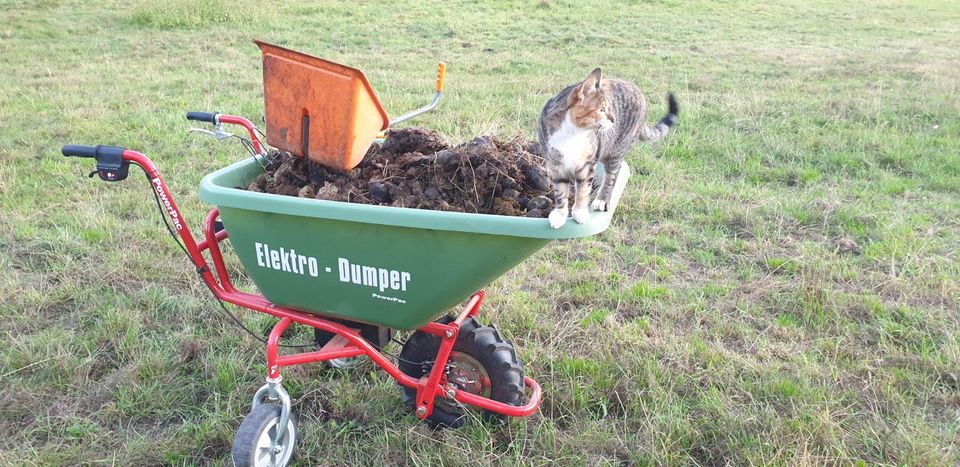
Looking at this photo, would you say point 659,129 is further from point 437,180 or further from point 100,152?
point 100,152

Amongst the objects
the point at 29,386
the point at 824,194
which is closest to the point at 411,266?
the point at 29,386

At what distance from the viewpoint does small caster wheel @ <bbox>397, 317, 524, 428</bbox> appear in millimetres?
2342

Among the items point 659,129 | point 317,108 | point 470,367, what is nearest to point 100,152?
point 317,108

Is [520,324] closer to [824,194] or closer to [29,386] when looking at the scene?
[29,386]

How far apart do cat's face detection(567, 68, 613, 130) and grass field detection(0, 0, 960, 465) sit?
1.16m

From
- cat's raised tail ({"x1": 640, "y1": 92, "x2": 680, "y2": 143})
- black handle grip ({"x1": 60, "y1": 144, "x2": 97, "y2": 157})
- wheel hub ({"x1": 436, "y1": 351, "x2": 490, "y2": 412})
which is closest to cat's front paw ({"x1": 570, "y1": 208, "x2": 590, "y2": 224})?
cat's raised tail ({"x1": 640, "y1": 92, "x2": 680, "y2": 143})


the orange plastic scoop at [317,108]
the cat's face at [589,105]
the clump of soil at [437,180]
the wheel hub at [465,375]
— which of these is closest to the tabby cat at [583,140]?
the cat's face at [589,105]

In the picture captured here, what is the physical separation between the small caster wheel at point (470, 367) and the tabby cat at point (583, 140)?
66cm

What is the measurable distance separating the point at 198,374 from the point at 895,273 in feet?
11.3

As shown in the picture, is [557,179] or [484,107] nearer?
[557,179]

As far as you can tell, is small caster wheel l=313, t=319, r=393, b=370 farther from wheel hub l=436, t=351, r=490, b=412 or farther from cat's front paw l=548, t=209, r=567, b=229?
cat's front paw l=548, t=209, r=567, b=229

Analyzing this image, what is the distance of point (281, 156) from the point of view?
2506 mm

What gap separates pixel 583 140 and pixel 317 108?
846 mm

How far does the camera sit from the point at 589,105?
1.82 metres
